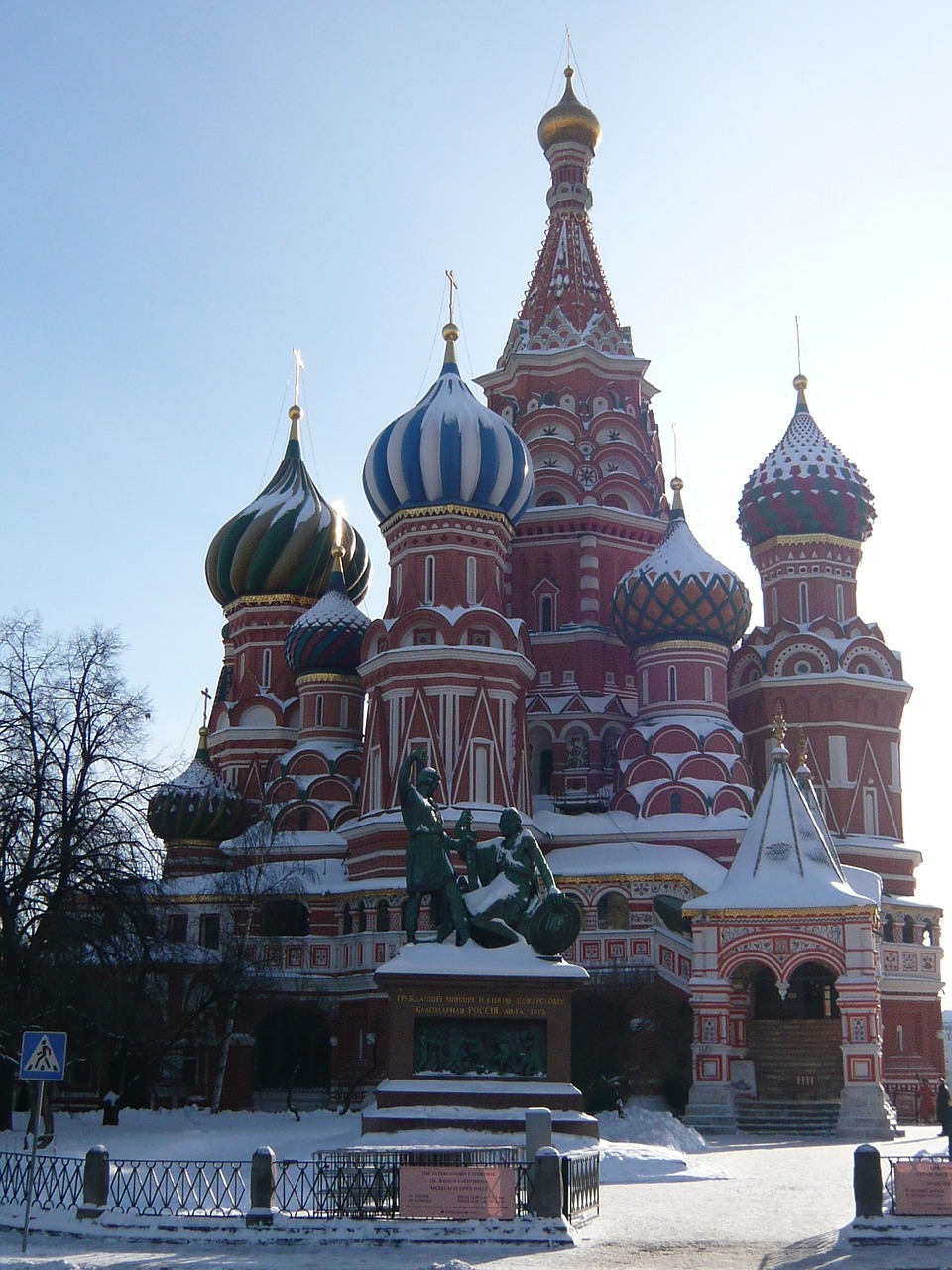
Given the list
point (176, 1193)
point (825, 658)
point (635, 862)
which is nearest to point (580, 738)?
point (635, 862)

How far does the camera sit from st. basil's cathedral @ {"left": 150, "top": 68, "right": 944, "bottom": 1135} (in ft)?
106

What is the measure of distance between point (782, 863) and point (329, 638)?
1522 centimetres

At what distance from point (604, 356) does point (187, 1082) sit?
22.8 meters

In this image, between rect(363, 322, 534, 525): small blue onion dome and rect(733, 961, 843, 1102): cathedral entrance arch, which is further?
rect(363, 322, 534, 525): small blue onion dome

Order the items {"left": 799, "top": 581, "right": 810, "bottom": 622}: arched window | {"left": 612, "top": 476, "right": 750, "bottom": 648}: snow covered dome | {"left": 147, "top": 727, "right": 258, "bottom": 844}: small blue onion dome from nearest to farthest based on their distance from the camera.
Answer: {"left": 612, "top": 476, "right": 750, "bottom": 648}: snow covered dome, {"left": 147, "top": 727, "right": 258, "bottom": 844}: small blue onion dome, {"left": 799, "top": 581, "right": 810, "bottom": 622}: arched window

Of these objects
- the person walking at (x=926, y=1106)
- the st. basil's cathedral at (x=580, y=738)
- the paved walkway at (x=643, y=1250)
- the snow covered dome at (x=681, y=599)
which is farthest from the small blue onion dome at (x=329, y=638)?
the paved walkway at (x=643, y=1250)

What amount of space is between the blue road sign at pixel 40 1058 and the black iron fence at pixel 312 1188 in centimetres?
126

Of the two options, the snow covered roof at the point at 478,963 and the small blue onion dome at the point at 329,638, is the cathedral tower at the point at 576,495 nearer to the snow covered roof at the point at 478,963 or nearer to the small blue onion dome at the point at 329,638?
the small blue onion dome at the point at 329,638

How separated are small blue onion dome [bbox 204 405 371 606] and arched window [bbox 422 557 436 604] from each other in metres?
6.98

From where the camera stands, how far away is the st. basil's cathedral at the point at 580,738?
32281 mm

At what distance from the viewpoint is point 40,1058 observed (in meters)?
13.9

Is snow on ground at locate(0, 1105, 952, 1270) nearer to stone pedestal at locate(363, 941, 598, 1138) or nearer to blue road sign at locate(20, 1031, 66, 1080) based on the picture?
stone pedestal at locate(363, 941, 598, 1138)

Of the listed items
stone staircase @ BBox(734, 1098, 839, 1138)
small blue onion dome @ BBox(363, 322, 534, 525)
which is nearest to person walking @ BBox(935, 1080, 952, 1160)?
stone staircase @ BBox(734, 1098, 839, 1138)

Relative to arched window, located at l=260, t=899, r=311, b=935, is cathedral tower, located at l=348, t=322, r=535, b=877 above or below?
above
